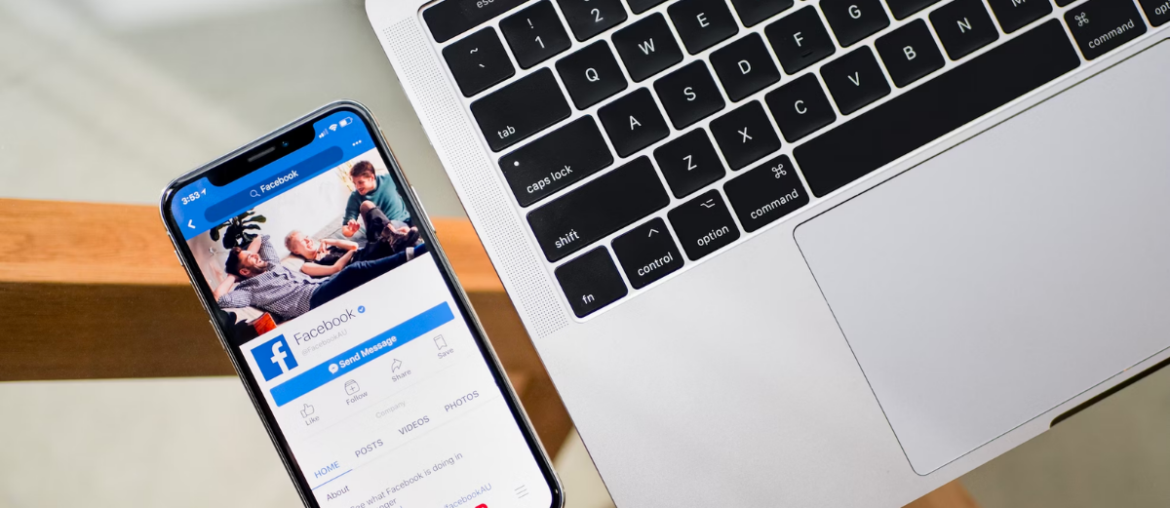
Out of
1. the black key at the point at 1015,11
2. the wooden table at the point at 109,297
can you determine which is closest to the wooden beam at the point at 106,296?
the wooden table at the point at 109,297

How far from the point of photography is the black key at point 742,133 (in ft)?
1.01

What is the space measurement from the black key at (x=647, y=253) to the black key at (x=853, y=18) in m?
0.14

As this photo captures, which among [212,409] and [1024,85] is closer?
[1024,85]

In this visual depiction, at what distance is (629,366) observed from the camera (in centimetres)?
31

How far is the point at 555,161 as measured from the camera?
1.00 feet

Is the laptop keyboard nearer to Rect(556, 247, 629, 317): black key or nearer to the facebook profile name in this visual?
Rect(556, 247, 629, 317): black key

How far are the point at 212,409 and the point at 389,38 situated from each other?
1.12 feet

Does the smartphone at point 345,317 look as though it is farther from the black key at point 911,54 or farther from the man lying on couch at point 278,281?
the black key at point 911,54

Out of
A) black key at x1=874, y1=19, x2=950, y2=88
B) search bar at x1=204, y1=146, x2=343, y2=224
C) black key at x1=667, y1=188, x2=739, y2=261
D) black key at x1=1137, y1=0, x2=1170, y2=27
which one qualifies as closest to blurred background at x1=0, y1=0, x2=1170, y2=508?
search bar at x1=204, y1=146, x2=343, y2=224

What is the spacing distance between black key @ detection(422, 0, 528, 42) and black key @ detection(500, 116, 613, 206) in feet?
A: 0.22

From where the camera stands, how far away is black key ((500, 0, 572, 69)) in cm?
31

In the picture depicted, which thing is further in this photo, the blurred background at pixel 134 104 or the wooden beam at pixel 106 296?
the blurred background at pixel 134 104

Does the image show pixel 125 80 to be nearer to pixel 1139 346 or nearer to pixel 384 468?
pixel 384 468

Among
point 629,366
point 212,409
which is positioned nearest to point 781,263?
point 629,366
